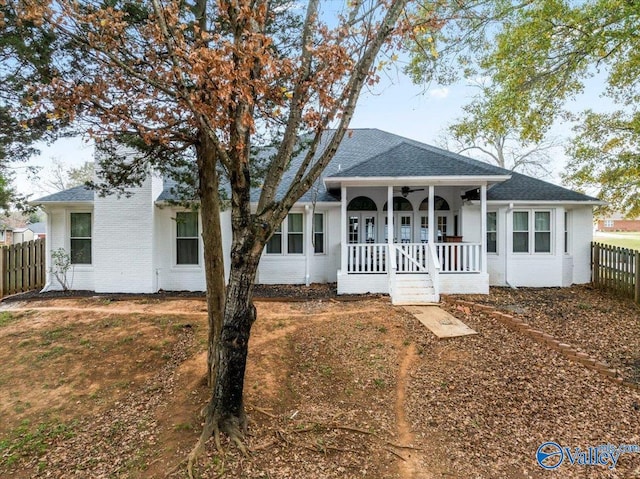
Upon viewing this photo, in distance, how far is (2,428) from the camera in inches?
179

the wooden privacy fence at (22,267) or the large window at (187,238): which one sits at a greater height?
the large window at (187,238)

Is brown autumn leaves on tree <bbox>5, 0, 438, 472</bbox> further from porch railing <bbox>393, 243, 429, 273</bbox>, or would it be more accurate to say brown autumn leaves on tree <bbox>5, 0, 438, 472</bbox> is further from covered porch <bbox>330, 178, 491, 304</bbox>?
porch railing <bbox>393, 243, 429, 273</bbox>

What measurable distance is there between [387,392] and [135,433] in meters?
3.45

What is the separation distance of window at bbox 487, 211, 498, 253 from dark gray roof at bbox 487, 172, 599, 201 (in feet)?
2.27

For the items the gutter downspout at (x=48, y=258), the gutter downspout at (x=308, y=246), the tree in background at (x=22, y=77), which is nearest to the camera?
the tree in background at (x=22, y=77)

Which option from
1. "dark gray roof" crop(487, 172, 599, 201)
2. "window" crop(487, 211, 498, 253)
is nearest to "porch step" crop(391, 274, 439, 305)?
"window" crop(487, 211, 498, 253)

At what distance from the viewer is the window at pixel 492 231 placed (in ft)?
37.2

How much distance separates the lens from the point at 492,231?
1138 cm

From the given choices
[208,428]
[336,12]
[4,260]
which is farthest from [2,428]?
[4,260]

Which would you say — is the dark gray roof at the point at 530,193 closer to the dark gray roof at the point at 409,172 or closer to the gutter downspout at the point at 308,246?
the dark gray roof at the point at 409,172

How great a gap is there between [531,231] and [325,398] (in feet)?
32.5

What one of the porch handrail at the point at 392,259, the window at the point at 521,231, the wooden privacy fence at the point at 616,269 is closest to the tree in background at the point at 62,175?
the porch handrail at the point at 392,259

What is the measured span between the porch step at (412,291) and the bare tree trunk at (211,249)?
5.05 meters

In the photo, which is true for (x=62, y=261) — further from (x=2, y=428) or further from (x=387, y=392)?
(x=387, y=392)
